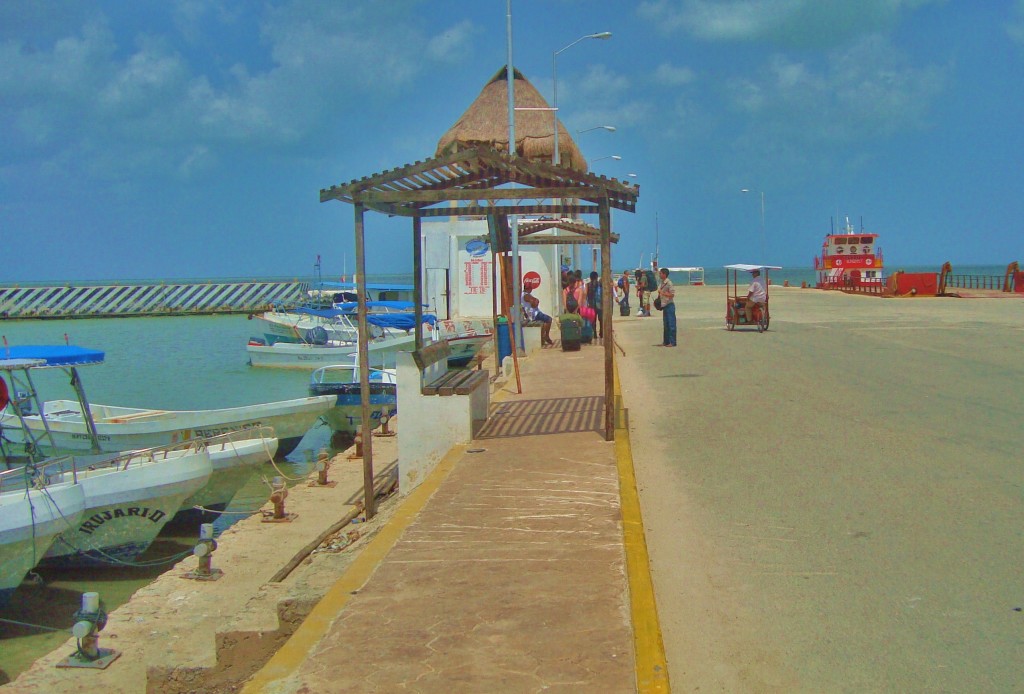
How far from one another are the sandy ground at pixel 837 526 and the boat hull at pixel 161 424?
6.95 metres

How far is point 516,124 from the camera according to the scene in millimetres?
40969

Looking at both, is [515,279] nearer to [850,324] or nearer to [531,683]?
[850,324]

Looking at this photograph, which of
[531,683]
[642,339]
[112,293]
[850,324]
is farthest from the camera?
[112,293]

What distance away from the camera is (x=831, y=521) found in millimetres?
6980

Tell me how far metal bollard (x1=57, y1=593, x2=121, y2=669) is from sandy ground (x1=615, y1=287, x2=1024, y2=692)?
4.47 metres

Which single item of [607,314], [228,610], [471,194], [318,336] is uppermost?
[471,194]

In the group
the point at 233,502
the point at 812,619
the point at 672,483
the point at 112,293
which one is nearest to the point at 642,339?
the point at 233,502

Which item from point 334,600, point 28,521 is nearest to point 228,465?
point 28,521

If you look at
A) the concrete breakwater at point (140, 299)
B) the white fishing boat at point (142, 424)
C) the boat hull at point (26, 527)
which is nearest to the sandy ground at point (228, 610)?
the boat hull at point (26, 527)

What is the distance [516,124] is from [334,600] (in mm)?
37503

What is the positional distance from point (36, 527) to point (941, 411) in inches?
406

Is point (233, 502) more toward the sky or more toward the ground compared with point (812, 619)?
more toward the ground

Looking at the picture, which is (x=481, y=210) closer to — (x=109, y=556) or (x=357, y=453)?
(x=109, y=556)

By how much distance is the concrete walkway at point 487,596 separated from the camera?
4121 mm
